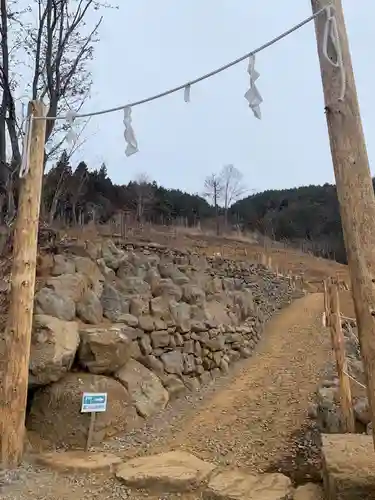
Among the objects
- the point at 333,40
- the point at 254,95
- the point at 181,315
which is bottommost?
the point at 181,315

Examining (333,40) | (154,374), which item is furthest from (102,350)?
(333,40)

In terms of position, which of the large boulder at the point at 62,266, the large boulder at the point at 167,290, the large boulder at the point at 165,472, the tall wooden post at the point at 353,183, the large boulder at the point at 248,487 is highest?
the tall wooden post at the point at 353,183

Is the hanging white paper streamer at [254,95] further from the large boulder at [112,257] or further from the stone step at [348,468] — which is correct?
the large boulder at [112,257]

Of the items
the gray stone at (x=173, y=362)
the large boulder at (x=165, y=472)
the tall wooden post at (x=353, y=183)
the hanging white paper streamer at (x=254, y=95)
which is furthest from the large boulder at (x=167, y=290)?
the tall wooden post at (x=353, y=183)

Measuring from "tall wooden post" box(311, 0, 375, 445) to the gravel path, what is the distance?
184cm

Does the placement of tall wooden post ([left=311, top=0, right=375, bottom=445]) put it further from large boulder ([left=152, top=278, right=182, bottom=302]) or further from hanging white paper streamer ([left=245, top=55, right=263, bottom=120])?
large boulder ([left=152, top=278, right=182, bottom=302])

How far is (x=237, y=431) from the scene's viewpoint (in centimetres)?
476

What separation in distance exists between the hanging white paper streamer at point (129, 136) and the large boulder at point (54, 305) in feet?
7.49

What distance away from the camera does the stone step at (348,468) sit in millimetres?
2902

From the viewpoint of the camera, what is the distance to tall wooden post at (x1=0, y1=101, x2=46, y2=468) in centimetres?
407

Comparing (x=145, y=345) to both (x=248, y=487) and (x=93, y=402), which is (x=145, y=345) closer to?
(x=93, y=402)

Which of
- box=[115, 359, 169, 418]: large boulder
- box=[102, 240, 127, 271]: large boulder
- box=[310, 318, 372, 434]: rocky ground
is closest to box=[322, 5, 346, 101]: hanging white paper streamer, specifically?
box=[310, 318, 372, 434]: rocky ground

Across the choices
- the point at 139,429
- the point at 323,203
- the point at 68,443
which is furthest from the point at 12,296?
the point at 323,203

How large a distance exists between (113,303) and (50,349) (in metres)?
1.54
